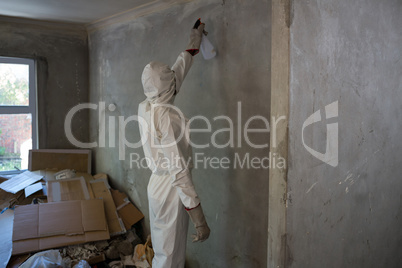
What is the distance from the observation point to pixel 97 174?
13.0ft

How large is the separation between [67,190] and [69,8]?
1.84 metres

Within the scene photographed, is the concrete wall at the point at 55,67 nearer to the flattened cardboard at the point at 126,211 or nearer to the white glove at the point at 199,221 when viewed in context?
the flattened cardboard at the point at 126,211

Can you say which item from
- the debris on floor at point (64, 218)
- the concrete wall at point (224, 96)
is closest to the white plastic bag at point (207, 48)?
the concrete wall at point (224, 96)

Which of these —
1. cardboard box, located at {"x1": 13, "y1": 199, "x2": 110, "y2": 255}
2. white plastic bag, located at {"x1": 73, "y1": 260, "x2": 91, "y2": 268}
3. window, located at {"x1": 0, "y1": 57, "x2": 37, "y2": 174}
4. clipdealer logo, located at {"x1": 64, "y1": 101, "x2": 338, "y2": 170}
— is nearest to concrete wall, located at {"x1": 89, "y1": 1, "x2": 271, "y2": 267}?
clipdealer logo, located at {"x1": 64, "y1": 101, "x2": 338, "y2": 170}

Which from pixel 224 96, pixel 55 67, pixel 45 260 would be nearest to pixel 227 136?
pixel 224 96

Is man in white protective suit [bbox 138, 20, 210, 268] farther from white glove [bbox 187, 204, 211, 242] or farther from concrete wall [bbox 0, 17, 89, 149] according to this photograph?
concrete wall [bbox 0, 17, 89, 149]

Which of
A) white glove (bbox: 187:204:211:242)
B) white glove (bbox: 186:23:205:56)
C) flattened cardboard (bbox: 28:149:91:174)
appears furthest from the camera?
flattened cardboard (bbox: 28:149:91:174)

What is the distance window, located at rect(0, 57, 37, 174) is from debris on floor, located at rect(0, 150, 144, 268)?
9.3 inches

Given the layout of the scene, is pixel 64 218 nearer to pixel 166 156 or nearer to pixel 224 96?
pixel 166 156

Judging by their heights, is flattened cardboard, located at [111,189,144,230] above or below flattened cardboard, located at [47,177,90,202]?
below

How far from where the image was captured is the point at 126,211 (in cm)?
346

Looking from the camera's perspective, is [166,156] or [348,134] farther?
[166,156]

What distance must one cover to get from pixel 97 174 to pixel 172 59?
185 cm

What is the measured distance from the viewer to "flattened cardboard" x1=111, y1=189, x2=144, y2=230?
339 centimetres
